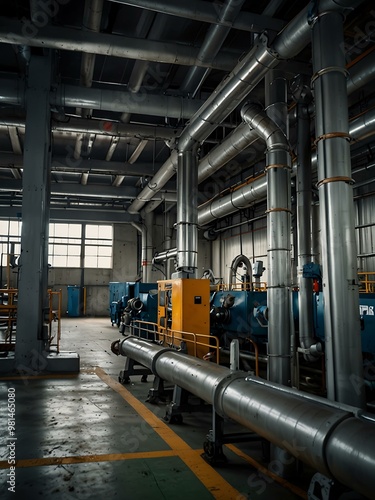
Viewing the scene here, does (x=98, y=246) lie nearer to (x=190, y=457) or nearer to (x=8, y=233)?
(x=8, y=233)

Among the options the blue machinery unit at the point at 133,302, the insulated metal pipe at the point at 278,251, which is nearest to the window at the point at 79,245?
the blue machinery unit at the point at 133,302

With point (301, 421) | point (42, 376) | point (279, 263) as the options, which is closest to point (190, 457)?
point (301, 421)

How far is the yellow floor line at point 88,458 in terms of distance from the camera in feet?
14.4

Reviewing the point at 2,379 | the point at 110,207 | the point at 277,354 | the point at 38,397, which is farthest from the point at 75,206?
the point at 277,354

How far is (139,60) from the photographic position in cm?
916

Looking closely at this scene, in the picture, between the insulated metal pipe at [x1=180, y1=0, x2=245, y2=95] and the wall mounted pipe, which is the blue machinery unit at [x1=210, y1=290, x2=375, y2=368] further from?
the wall mounted pipe

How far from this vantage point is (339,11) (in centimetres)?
497

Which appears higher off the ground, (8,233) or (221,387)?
(8,233)

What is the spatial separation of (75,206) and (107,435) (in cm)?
1948

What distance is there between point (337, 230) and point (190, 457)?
2.99m

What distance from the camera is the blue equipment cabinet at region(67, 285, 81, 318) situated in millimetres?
26266

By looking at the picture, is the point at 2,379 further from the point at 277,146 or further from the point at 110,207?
the point at 110,207

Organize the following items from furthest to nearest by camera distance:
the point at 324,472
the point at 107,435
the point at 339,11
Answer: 1. the point at 107,435
2. the point at 339,11
3. the point at 324,472

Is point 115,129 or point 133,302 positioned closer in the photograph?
point 115,129
